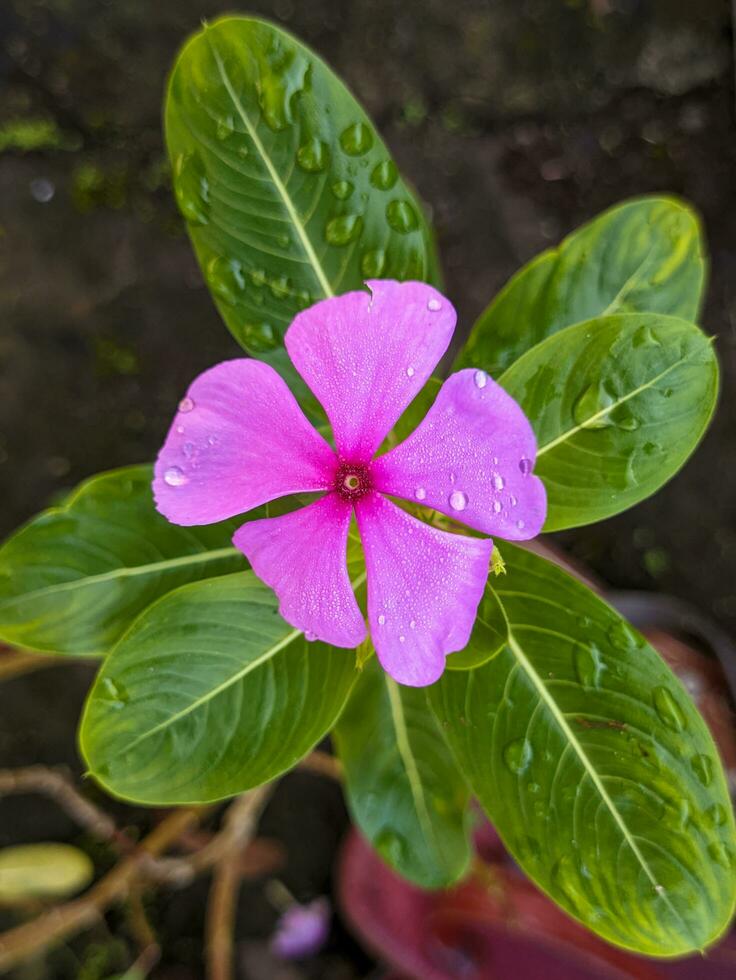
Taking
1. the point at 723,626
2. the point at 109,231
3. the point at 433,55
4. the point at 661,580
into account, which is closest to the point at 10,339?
the point at 109,231

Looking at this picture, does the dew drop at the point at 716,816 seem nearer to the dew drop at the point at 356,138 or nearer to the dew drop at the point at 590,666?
the dew drop at the point at 590,666

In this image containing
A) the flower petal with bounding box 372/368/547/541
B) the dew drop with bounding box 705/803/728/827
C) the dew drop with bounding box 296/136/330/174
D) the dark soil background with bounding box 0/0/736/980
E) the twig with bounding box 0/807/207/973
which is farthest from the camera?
the dark soil background with bounding box 0/0/736/980

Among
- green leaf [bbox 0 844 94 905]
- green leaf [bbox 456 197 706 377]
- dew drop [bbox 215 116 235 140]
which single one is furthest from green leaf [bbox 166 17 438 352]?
green leaf [bbox 0 844 94 905]

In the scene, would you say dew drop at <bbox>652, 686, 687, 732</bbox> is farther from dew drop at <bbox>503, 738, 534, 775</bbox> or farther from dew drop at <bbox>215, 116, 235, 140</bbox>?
dew drop at <bbox>215, 116, 235, 140</bbox>

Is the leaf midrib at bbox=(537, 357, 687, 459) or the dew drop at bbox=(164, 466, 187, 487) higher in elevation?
the dew drop at bbox=(164, 466, 187, 487)

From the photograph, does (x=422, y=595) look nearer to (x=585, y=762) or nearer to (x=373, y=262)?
(x=585, y=762)

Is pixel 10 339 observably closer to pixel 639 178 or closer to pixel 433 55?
pixel 433 55
